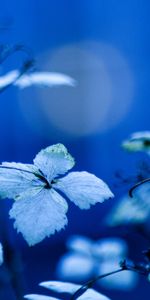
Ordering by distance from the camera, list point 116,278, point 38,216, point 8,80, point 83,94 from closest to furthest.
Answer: point 38,216, point 8,80, point 116,278, point 83,94

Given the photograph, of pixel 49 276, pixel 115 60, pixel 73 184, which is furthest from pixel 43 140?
pixel 73 184

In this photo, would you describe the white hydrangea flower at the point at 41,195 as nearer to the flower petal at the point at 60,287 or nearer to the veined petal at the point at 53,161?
the veined petal at the point at 53,161

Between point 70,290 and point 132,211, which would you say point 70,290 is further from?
point 132,211

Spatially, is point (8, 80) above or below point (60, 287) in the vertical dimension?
above

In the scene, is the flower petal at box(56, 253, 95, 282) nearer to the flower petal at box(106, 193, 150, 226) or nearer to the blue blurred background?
the flower petal at box(106, 193, 150, 226)

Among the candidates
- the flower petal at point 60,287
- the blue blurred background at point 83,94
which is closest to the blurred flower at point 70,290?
the flower petal at point 60,287

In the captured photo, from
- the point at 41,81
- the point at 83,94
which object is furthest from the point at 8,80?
the point at 83,94
